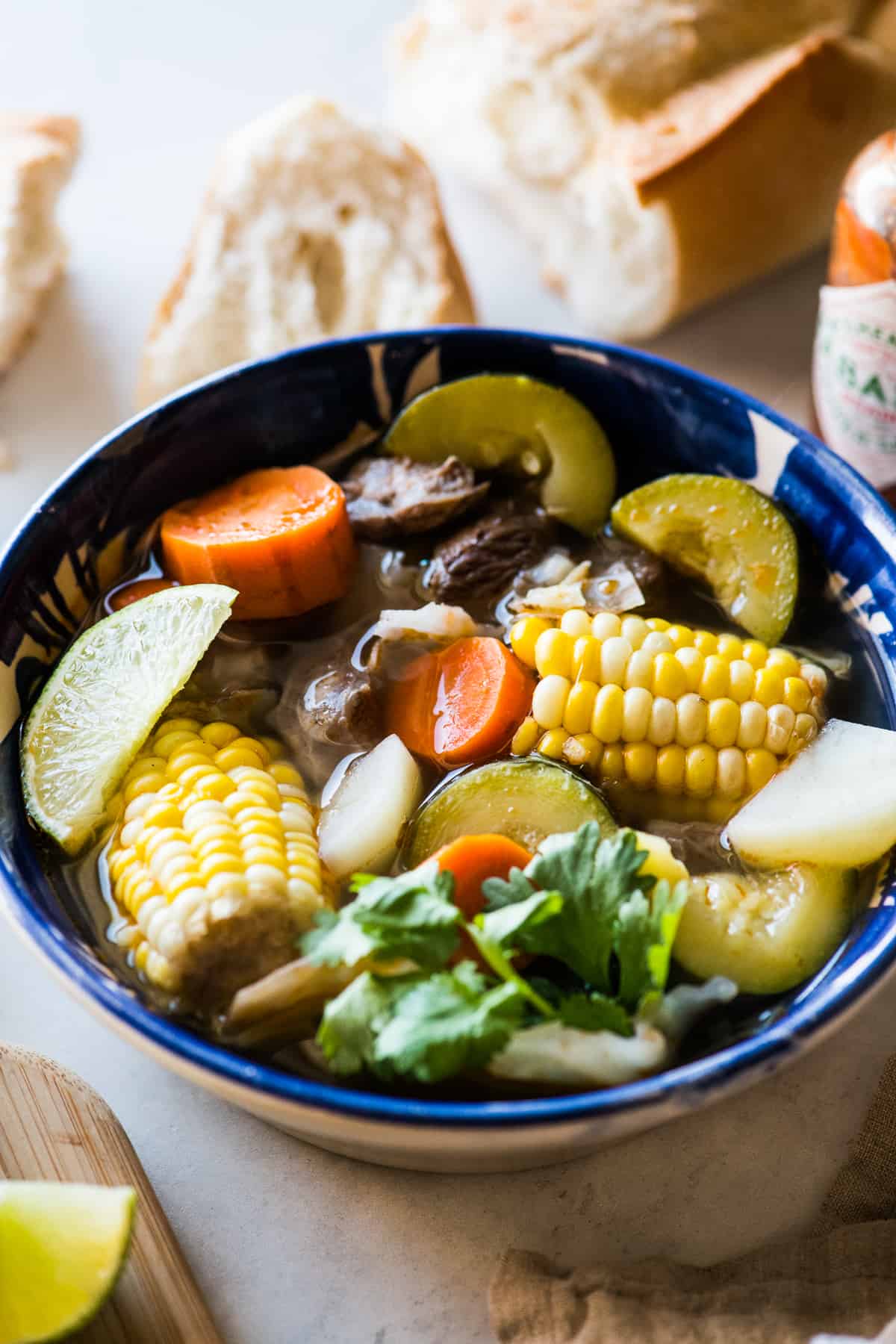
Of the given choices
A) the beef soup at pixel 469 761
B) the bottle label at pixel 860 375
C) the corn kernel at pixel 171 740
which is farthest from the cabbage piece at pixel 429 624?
the bottle label at pixel 860 375

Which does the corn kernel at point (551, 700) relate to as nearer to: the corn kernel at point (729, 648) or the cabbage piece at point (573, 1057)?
the corn kernel at point (729, 648)

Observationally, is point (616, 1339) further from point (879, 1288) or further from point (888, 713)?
point (888, 713)

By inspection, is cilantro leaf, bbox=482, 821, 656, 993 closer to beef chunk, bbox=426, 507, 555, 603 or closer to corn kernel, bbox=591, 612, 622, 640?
corn kernel, bbox=591, 612, 622, 640

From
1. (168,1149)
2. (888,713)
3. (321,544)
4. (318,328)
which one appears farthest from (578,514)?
(168,1149)

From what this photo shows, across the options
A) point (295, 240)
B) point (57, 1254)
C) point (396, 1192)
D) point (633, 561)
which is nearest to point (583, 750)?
point (633, 561)

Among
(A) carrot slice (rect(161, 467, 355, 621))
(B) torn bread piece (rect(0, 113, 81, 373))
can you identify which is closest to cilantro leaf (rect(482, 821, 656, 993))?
(A) carrot slice (rect(161, 467, 355, 621))
